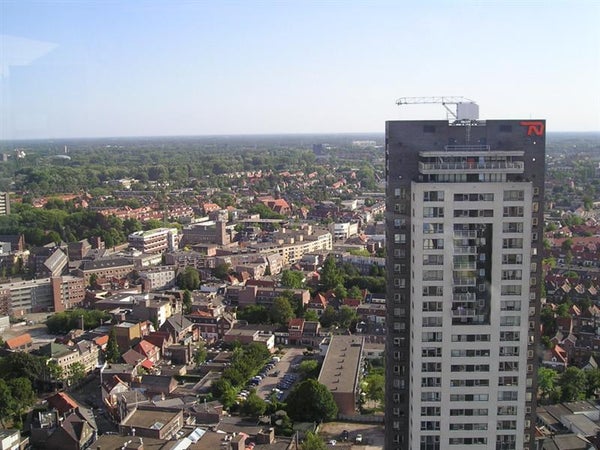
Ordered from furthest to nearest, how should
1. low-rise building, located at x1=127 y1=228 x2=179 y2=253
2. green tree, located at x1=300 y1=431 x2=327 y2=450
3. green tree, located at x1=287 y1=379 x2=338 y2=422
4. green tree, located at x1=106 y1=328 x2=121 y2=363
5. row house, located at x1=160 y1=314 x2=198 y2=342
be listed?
low-rise building, located at x1=127 y1=228 x2=179 y2=253 < row house, located at x1=160 y1=314 x2=198 y2=342 < green tree, located at x1=106 y1=328 x2=121 y2=363 < green tree, located at x1=287 y1=379 x2=338 y2=422 < green tree, located at x1=300 y1=431 x2=327 y2=450

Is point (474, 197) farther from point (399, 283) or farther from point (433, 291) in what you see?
point (399, 283)

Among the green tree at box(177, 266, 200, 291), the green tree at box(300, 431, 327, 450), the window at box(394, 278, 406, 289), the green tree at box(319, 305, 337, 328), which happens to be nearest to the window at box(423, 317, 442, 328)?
the window at box(394, 278, 406, 289)

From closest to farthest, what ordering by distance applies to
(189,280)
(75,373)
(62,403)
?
(62,403) → (75,373) → (189,280)

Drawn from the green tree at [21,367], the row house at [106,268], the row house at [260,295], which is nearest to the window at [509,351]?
the green tree at [21,367]

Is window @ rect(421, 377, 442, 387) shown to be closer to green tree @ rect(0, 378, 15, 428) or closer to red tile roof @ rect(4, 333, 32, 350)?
green tree @ rect(0, 378, 15, 428)

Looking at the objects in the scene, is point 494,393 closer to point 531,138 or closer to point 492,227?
point 492,227

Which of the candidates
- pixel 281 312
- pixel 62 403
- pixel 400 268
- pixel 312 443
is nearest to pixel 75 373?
pixel 62 403
